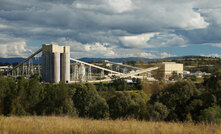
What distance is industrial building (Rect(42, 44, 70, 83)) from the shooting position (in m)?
86.6

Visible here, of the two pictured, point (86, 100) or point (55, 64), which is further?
point (55, 64)

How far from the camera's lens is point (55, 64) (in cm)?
8662

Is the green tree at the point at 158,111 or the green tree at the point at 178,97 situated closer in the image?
the green tree at the point at 158,111

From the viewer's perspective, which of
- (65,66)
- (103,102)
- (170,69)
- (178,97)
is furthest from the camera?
(170,69)

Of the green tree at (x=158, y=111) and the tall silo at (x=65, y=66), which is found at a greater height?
the tall silo at (x=65, y=66)

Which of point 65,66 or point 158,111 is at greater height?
point 65,66

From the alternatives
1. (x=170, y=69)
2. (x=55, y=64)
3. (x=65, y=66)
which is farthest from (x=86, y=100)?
(x=170, y=69)

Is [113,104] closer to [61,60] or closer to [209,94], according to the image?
[209,94]

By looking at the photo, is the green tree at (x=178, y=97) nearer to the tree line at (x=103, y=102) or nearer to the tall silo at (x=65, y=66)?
the tree line at (x=103, y=102)

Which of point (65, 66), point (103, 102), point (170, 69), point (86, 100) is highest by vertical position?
point (65, 66)

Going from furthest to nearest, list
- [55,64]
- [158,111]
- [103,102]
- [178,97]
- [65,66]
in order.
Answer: [65,66]
[55,64]
[178,97]
[158,111]
[103,102]

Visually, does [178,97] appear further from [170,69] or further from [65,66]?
[170,69]

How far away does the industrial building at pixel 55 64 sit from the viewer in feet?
284

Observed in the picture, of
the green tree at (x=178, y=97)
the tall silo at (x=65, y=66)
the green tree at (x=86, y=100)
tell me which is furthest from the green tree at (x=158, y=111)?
the tall silo at (x=65, y=66)
